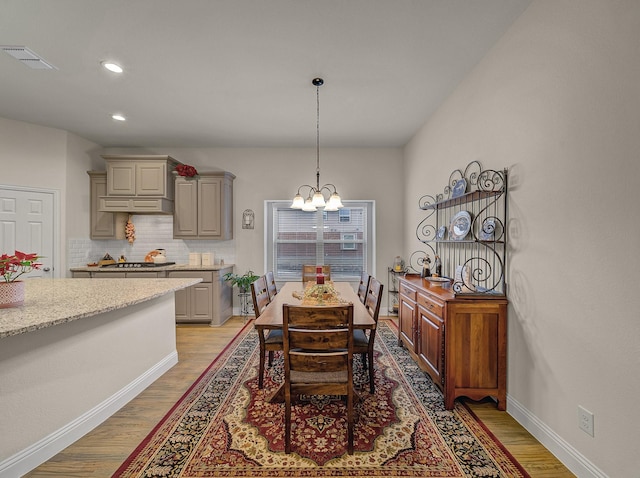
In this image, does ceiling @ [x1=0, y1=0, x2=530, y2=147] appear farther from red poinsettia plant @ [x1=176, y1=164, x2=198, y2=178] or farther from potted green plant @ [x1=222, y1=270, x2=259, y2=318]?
potted green plant @ [x1=222, y1=270, x2=259, y2=318]

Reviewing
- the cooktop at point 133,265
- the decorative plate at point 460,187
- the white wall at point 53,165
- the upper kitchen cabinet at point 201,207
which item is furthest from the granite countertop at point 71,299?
the decorative plate at point 460,187

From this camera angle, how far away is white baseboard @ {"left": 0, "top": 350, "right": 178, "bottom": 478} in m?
1.51

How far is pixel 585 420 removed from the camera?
1.48 m

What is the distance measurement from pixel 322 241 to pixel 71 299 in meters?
3.42

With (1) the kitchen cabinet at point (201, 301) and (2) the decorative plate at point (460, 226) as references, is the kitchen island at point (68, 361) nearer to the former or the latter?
(1) the kitchen cabinet at point (201, 301)

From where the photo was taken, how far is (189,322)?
4195 mm

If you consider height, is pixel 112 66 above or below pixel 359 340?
above

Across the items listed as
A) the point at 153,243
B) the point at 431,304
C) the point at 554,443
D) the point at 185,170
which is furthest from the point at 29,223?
the point at 554,443

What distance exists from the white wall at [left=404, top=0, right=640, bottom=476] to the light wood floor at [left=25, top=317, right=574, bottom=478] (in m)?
0.11

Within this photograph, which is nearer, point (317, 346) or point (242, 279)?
point (317, 346)

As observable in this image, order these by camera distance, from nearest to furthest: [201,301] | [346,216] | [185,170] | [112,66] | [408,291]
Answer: [112,66]
[408,291]
[201,301]
[185,170]
[346,216]

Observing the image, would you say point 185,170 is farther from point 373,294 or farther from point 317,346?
point 317,346

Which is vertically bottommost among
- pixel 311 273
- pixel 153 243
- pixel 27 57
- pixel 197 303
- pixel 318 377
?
pixel 197 303

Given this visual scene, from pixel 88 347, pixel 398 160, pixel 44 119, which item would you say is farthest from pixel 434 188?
pixel 44 119
